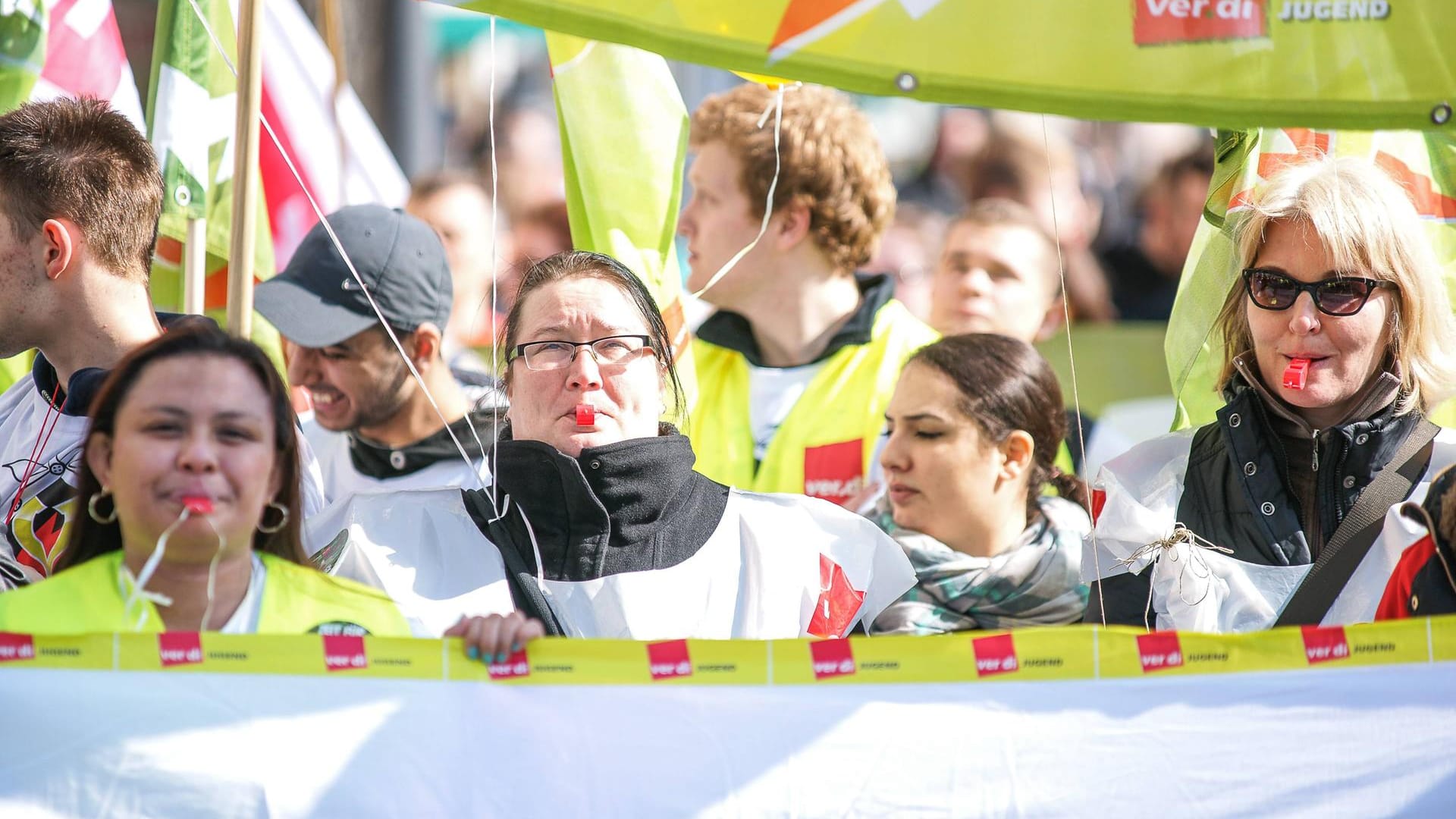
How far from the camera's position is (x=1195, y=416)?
134 inches

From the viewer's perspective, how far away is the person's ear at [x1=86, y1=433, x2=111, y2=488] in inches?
88.7

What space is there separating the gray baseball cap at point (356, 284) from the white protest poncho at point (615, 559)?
4.04 feet

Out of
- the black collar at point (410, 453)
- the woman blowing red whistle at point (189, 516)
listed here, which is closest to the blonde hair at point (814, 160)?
the black collar at point (410, 453)

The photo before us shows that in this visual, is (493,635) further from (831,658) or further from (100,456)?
(100,456)

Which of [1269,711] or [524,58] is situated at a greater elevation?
[524,58]

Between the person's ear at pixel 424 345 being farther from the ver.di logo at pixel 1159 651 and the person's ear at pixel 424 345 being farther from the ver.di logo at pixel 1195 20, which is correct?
the ver.di logo at pixel 1159 651

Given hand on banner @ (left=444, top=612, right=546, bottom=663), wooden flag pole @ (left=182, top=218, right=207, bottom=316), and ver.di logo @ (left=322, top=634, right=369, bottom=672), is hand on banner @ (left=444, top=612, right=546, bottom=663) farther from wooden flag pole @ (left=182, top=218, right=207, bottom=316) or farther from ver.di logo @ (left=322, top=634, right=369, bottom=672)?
wooden flag pole @ (left=182, top=218, right=207, bottom=316)

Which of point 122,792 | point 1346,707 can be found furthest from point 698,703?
point 1346,707

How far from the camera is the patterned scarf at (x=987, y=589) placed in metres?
3.35

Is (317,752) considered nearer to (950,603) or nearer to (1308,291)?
(950,603)

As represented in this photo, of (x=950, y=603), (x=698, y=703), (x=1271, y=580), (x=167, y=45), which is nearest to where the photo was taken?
(x=698, y=703)

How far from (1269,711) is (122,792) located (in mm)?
1590

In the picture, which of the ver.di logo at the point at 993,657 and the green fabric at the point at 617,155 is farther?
the green fabric at the point at 617,155

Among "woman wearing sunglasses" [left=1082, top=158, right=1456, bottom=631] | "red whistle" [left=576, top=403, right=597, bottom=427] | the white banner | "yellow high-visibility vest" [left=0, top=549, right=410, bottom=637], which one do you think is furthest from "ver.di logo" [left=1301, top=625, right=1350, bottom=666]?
"yellow high-visibility vest" [left=0, top=549, right=410, bottom=637]
